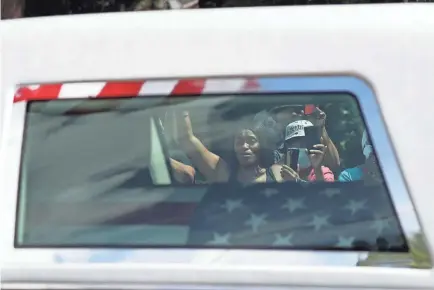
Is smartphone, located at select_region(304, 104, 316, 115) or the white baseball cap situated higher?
smartphone, located at select_region(304, 104, 316, 115)

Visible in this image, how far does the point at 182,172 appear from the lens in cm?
196

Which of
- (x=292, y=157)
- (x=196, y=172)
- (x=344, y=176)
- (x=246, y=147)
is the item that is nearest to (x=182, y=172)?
(x=196, y=172)

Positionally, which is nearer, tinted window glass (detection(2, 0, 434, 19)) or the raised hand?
the raised hand

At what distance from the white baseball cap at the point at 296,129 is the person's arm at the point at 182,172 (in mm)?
256

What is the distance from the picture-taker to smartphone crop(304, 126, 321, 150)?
76.3 inches

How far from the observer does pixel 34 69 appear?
1941 mm

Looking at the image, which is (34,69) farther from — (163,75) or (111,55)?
(163,75)

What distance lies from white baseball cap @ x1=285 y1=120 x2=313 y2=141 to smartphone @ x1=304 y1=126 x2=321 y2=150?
11 mm

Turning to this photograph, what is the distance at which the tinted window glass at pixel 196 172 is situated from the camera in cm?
184

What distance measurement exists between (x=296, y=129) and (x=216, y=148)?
8.2 inches

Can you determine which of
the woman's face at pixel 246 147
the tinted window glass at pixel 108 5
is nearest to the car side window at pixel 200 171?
the woman's face at pixel 246 147

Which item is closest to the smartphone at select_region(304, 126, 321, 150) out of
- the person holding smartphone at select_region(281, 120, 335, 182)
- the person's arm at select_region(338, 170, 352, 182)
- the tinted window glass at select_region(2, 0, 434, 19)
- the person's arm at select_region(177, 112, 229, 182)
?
the person holding smartphone at select_region(281, 120, 335, 182)

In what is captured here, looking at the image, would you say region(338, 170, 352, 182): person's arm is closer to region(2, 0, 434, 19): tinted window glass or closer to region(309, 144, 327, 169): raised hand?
region(309, 144, 327, 169): raised hand

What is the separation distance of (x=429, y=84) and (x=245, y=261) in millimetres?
601
